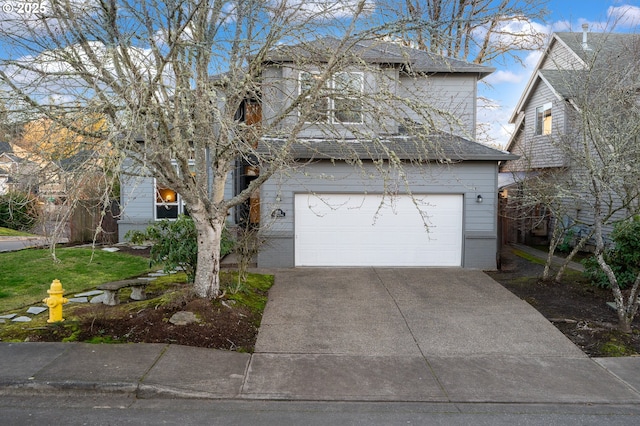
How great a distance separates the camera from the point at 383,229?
39.9ft

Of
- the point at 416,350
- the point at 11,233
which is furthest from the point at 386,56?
the point at 11,233

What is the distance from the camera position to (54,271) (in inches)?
431

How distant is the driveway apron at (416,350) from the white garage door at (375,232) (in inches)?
86.0

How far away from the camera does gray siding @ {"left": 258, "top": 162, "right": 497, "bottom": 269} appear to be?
38.9 feet

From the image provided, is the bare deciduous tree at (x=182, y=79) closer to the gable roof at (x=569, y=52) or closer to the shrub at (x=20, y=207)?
the shrub at (x=20, y=207)

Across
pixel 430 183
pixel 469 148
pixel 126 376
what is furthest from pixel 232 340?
pixel 469 148

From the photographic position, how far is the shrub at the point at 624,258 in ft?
30.6

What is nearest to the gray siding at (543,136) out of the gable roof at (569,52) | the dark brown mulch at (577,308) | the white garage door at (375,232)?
the gable roof at (569,52)

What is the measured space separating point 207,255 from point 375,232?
5698mm

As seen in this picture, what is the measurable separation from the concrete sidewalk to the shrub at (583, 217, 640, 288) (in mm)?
2495

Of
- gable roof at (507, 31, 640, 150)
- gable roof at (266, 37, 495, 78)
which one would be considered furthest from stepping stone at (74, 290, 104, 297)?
gable roof at (507, 31, 640, 150)

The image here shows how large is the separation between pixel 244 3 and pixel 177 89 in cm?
180
